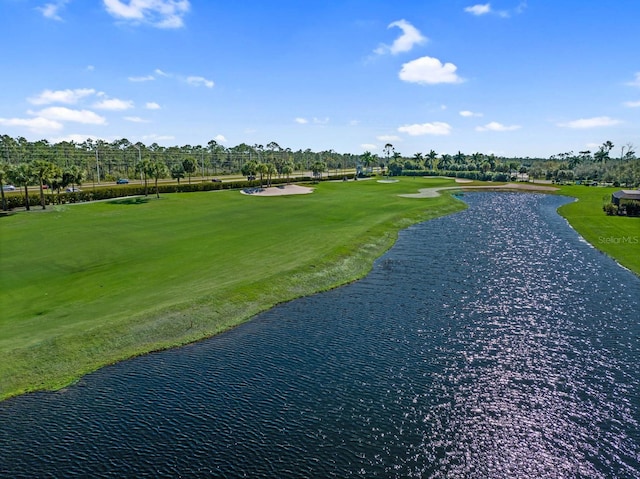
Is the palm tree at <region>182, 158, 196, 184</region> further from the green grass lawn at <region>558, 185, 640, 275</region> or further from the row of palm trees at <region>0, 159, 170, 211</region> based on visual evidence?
the green grass lawn at <region>558, 185, 640, 275</region>

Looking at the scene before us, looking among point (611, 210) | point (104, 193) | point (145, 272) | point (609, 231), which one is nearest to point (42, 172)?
point (104, 193)

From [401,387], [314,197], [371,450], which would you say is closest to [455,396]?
[401,387]

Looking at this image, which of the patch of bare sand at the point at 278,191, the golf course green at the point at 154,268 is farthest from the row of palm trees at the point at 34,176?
the patch of bare sand at the point at 278,191

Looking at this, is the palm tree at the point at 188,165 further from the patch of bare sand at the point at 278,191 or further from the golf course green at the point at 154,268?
Result: the golf course green at the point at 154,268

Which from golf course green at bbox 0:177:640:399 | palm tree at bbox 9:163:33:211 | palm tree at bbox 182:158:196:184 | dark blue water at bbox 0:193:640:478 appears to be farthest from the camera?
palm tree at bbox 182:158:196:184

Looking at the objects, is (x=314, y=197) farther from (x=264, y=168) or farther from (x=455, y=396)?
(x=455, y=396)

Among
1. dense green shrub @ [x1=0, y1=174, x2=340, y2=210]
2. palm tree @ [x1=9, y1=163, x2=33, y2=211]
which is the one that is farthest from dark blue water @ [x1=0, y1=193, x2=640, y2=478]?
dense green shrub @ [x1=0, y1=174, x2=340, y2=210]
